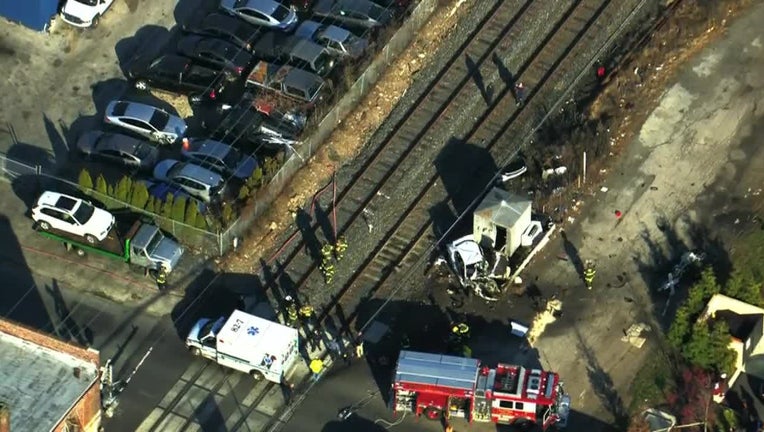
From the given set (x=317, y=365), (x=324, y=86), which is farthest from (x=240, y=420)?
(x=324, y=86)

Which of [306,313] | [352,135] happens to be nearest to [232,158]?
[352,135]

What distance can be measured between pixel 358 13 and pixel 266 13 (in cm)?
368

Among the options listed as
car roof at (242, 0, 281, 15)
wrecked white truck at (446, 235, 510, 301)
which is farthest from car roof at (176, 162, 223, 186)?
wrecked white truck at (446, 235, 510, 301)

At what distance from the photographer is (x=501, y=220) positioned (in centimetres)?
5047

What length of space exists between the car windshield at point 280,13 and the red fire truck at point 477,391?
17.9 meters

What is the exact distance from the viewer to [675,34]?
58.0 meters

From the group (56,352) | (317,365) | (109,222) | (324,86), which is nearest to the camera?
(56,352)

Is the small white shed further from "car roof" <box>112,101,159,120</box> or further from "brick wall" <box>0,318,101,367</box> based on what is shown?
"brick wall" <box>0,318,101,367</box>

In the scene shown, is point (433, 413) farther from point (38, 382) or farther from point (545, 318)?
point (38, 382)

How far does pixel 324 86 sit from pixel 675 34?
543 inches

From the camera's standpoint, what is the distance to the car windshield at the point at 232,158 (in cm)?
5428

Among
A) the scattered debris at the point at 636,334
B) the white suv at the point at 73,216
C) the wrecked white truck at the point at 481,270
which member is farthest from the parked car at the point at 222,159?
the scattered debris at the point at 636,334

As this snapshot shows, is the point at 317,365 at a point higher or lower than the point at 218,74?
lower

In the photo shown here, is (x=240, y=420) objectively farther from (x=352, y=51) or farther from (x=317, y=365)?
(x=352, y=51)
